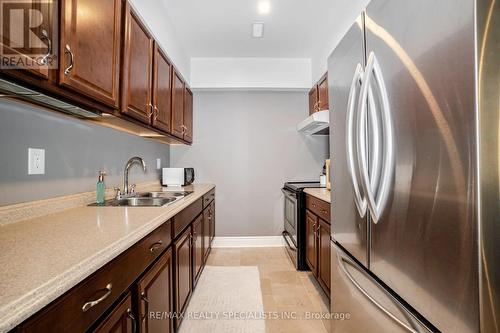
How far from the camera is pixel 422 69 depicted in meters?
0.69

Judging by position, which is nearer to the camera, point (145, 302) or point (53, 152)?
point (145, 302)

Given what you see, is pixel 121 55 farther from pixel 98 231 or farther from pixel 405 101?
pixel 405 101

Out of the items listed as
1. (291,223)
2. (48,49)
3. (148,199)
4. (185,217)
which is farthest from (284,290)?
(48,49)

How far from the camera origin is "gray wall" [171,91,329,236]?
10.9 ft

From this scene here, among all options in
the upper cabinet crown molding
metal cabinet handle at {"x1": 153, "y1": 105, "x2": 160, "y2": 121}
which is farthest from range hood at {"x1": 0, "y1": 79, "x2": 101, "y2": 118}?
metal cabinet handle at {"x1": 153, "y1": 105, "x2": 160, "y2": 121}

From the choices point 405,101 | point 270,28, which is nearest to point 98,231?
point 405,101

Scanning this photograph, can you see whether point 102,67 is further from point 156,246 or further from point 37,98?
point 156,246

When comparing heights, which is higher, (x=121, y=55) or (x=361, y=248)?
(x=121, y=55)

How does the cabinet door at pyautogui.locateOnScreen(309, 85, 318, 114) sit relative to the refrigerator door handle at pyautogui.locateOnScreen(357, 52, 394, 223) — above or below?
above

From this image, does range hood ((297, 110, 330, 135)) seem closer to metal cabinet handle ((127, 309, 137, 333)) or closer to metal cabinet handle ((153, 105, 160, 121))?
metal cabinet handle ((153, 105, 160, 121))

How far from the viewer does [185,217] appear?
1642 mm

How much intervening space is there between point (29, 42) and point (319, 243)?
2081mm

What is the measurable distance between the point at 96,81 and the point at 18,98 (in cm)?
32

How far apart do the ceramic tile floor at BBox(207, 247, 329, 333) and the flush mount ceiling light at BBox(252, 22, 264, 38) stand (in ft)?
8.57
